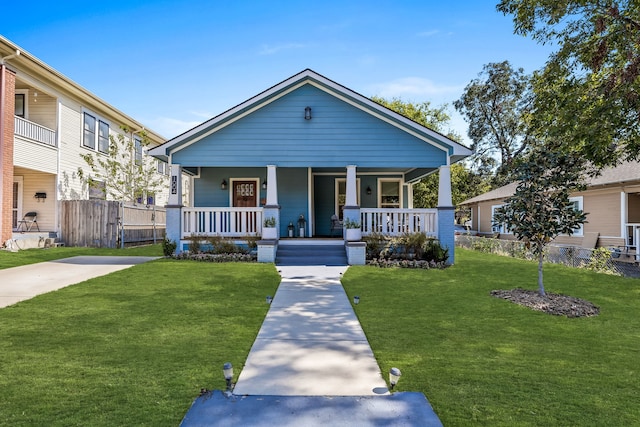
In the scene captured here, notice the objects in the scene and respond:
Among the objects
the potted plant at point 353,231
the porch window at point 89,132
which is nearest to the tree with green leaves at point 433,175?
the potted plant at point 353,231

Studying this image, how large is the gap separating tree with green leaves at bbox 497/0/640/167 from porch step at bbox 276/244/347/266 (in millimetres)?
6867

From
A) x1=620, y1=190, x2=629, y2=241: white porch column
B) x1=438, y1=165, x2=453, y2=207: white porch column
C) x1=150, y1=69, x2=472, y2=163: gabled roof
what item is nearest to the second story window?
x1=150, y1=69, x2=472, y2=163: gabled roof

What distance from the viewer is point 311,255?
1223 cm

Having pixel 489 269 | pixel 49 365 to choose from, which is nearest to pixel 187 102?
pixel 489 269

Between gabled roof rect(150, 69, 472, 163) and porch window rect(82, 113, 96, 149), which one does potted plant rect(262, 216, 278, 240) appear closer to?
gabled roof rect(150, 69, 472, 163)

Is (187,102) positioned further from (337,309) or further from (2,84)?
(337,309)

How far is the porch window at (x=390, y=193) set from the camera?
647 inches

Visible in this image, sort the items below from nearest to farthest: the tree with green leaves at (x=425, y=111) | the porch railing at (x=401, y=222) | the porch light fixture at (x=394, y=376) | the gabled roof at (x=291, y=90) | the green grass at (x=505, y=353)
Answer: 1. the green grass at (x=505, y=353)
2. the porch light fixture at (x=394, y=376)
3. the gabled roof at (x=291, y=90)
4. the porch railing at (x=401, y=222)
5. the tree with green leaves at (x=425, y=111)

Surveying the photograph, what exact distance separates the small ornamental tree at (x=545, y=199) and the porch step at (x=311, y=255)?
5.41 meters

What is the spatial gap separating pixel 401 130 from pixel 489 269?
5.13 metres

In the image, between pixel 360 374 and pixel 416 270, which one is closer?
pixel 360 374

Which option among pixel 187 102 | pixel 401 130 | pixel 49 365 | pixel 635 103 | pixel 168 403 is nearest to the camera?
pixel 168 403

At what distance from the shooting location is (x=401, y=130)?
12531mm

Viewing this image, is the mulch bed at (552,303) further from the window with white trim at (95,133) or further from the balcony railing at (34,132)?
the window with white trim at (95,133)
